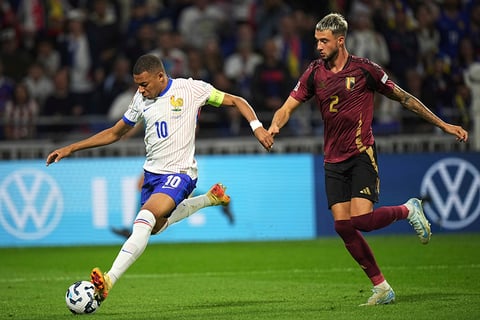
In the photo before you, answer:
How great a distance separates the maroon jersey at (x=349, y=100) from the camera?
29.8 feet

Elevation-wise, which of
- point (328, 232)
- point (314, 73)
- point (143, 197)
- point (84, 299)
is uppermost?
point (314, 73)

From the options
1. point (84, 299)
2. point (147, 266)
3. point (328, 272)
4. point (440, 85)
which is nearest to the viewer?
point (84, 299)

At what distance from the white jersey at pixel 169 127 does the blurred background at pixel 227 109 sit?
7.43 meters

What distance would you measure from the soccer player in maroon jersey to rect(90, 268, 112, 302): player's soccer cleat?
197 cm

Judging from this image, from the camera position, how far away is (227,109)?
723 inches

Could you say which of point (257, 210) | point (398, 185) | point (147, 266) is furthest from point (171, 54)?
point (147, 266)

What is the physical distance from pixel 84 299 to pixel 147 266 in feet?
16.5

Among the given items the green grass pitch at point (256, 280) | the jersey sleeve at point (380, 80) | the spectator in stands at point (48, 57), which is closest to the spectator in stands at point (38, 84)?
the spectator in stands at point (48, 57)

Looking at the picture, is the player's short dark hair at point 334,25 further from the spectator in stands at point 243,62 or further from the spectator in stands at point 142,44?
the spectator in stands at point 142,44

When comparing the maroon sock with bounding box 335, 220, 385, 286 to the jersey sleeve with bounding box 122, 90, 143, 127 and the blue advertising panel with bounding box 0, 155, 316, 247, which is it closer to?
the jersey sleeve with bounding box 122, 90, 143, 127

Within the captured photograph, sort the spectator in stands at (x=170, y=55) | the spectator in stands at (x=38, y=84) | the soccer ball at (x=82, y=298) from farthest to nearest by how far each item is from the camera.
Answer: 1. the spectator in stands at (x=38, y=84)
2. the spectator in stands at (x=170, y=55)
3. the soccer ball at (x=82, y=298)

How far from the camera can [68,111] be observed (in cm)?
1889

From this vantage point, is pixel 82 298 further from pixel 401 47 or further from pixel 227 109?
pixel 401 47

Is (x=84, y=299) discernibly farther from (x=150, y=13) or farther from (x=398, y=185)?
(x=150, y=13)
